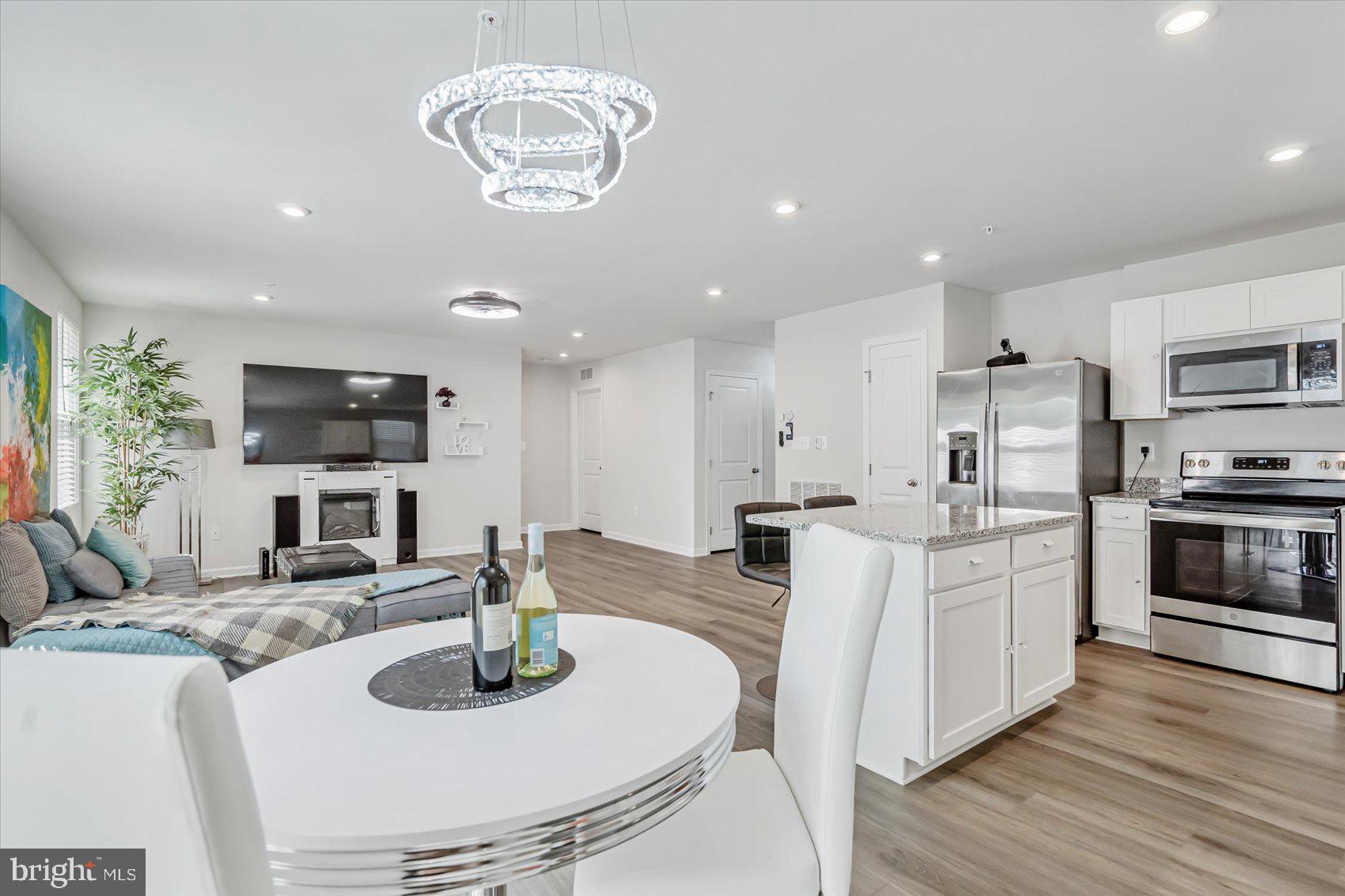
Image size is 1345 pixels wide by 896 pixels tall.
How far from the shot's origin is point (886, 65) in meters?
2.14

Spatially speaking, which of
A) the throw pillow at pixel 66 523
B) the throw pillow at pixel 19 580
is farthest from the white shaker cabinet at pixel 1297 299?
the throw pillow at pixel 66 523

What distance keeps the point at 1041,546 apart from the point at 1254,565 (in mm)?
1592

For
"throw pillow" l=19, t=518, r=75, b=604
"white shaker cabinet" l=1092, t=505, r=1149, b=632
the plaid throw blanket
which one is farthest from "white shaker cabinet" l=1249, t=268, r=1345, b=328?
"throw pillow" l=19, t=518, r=75, b=604

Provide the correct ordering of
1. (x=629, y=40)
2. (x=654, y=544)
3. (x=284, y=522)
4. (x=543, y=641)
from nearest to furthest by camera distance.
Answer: (x=543, y=641), (x=629, y=40), (x=284, y=522), (x=654, y=544)

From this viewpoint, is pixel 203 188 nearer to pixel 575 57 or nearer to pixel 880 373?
pixel 575 57

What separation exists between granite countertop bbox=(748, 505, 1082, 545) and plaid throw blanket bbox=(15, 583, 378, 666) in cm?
191

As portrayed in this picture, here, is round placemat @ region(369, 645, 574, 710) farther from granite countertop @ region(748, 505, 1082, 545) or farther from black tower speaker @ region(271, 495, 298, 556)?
black tower speaker @ region(271, 495, 298, 556)

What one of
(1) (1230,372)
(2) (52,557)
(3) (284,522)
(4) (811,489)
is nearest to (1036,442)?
(1) (1230,372)

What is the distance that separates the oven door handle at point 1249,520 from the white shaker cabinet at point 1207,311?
1069 millimetres

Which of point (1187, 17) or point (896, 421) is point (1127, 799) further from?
point (896, 421)

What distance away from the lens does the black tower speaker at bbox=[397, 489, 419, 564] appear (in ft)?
22.0

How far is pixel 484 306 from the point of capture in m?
5.03

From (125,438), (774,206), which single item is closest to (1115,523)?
(774,206)

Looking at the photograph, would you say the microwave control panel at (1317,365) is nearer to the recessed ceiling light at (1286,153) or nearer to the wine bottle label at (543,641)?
the recessed ceiling light at (1286,153)
